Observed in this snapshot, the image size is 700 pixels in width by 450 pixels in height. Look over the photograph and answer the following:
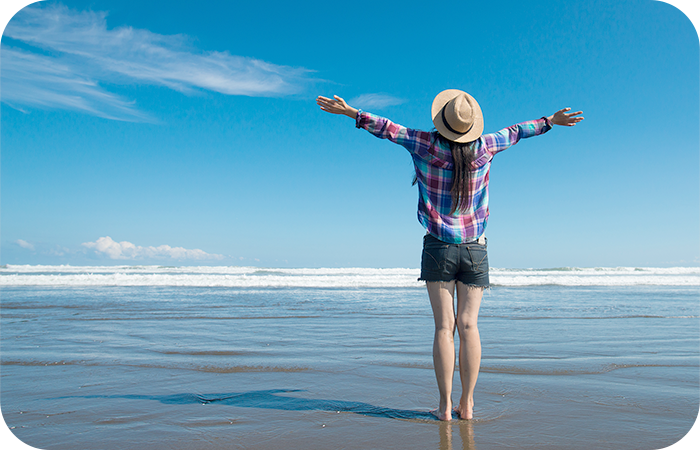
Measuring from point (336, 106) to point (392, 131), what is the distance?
1.33 ft

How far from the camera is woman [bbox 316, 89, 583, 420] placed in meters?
2.60

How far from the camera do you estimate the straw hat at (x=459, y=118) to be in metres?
2.53

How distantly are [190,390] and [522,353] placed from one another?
11.9 feet

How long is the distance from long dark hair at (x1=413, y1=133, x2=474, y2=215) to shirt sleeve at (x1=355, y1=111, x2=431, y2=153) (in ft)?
0.25

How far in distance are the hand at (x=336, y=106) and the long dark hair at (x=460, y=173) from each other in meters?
0.57

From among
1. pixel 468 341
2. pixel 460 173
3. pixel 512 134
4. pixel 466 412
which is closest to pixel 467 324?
pixel 468 341

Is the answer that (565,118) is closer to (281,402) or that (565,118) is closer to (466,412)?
(466,412)

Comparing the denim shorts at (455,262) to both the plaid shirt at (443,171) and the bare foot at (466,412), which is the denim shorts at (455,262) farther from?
the bare foot at (466,412)

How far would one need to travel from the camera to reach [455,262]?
2588 mm

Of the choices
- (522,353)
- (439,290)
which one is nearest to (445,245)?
(439,290)

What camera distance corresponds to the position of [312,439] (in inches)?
94.5

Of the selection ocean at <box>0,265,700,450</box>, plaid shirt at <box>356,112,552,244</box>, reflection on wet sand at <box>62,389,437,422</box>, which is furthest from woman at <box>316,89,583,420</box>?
ocean at <box>0,265,700,450</box>

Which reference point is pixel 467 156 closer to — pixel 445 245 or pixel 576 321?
pixel 445 245

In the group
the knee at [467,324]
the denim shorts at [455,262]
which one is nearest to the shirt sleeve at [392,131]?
the denim shorts at [455,262]
